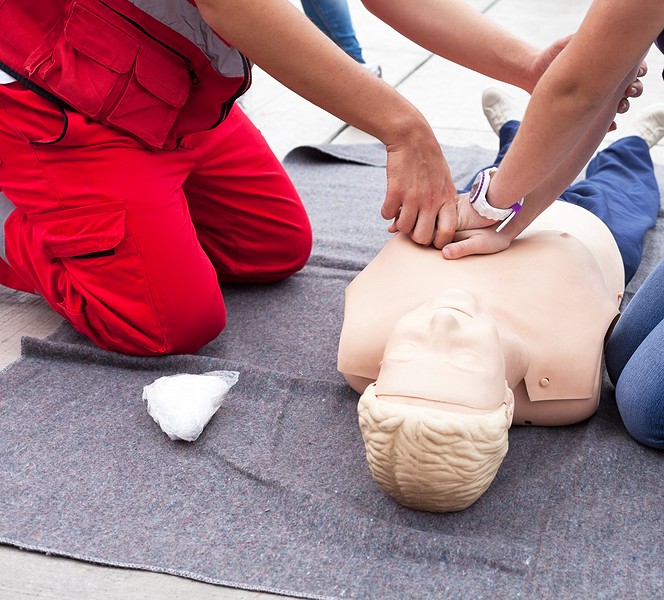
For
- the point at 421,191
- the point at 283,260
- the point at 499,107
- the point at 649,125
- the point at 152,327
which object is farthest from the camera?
the point at 499,107

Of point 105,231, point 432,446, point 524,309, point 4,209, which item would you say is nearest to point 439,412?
point 432,446

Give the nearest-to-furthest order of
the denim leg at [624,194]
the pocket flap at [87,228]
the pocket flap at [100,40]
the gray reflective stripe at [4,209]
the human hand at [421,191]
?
the human hand at [421,191] → the pocket flap at [100,40] → the pocket flap at [87,228] → the gray reflective stripe at [4,209] → the denim leg at [624,194]

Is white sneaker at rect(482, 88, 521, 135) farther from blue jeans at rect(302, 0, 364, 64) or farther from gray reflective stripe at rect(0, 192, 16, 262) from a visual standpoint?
gray reflective stripe at rect(0, 192, 16, 262)

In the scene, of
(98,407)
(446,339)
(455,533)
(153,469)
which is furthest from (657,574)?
(98,407)

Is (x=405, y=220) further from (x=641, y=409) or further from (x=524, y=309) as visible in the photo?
(x=641, y=409)

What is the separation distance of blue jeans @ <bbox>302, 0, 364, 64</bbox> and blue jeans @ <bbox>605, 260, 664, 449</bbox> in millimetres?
2197

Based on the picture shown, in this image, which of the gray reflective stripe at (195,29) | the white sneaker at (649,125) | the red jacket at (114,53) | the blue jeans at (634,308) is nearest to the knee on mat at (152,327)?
the red jacket at (114,53)

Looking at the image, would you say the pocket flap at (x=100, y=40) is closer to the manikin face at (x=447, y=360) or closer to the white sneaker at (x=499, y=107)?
the manikin face at (x=447, y=360)

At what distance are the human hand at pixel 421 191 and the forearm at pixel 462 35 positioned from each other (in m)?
0.36

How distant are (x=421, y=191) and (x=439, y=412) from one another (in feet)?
1.65

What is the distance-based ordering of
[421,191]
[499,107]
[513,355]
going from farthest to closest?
[499,107] < [421,191] < [513,355]

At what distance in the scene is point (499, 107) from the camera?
266 cm

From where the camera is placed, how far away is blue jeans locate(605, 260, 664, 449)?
1500mm

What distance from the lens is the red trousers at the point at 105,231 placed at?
1.80 m
